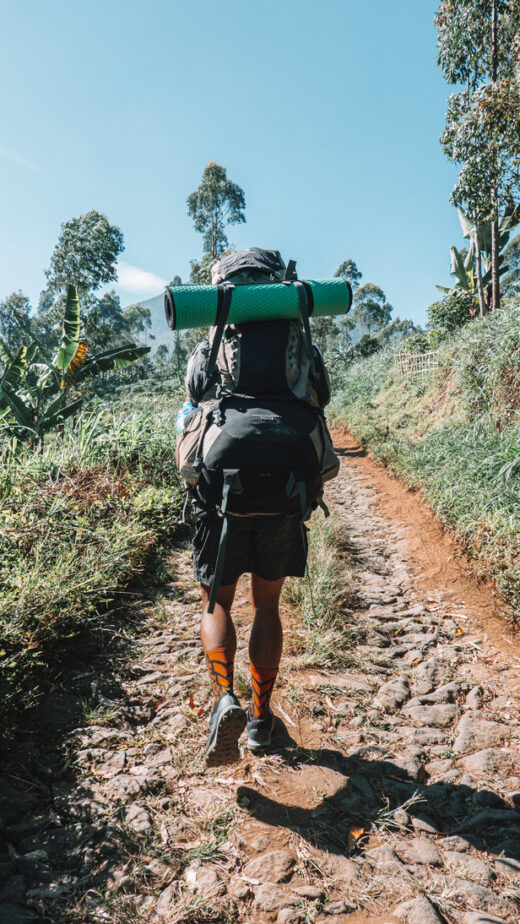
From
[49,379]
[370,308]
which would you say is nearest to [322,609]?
[49,379]

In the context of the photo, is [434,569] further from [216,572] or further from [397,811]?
[216,572]

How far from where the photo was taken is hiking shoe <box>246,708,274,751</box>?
6.64 feet

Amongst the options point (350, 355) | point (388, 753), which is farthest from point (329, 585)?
point (350, 355)

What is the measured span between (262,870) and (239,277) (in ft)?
6.34

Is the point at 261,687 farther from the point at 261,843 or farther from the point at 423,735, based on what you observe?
the point at 423,735

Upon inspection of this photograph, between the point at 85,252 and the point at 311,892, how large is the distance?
81.0 ft

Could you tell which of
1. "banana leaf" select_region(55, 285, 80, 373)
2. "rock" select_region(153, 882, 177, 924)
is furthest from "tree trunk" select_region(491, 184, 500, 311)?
"rock" select_region(153, 882, 177, 924)

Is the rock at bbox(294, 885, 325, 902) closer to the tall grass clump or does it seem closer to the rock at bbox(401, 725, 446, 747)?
the rock at bbox(401, 725, 446, 747)

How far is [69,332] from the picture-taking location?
275 inches

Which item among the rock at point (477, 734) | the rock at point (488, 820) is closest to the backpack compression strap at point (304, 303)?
the rock at point (488, 820)

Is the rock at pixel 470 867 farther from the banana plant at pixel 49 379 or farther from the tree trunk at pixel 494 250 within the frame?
the tree trunk at pixel 494 250

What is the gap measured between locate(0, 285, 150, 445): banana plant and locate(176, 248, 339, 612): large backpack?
4.78m

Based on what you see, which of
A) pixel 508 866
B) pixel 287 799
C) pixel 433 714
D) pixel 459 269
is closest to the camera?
pixel 508 866

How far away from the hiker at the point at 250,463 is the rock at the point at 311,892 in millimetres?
397
